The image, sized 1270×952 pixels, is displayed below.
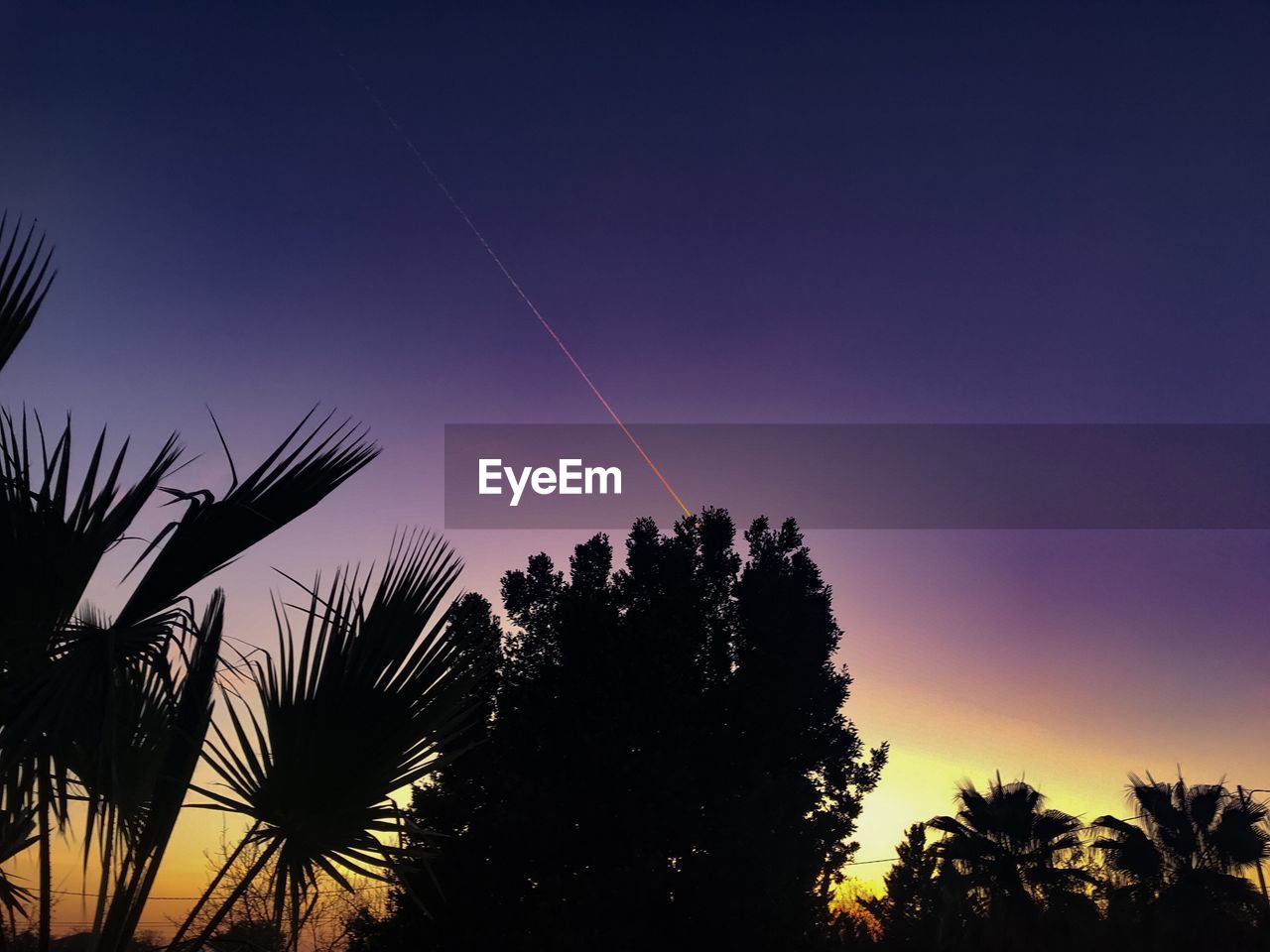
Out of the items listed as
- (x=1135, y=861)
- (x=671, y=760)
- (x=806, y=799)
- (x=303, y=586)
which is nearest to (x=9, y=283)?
(x=303, y=586)

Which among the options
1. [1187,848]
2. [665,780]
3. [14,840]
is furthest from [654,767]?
[1187,848]

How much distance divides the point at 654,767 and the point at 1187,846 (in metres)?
20.3

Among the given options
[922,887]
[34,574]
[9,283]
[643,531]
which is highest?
[643,531]

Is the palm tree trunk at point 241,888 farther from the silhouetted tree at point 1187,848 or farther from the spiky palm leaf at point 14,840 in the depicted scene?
the silhouetted tree at point 1187,848

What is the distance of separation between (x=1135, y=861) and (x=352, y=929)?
2244 centimetres

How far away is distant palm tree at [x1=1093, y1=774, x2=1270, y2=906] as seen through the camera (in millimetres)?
27812

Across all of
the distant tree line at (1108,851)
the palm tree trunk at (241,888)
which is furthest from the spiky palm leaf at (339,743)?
the distant tree line at (1108,851)

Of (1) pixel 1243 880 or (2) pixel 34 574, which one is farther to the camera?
(1) pixel 1243 880

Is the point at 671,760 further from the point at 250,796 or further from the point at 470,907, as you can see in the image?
the point at 250,796

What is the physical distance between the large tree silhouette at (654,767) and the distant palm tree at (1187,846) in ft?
41.6

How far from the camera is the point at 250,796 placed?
14.9 feet

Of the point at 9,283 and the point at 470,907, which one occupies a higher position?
the point at 9,283

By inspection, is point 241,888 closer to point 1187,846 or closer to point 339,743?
point 339,743

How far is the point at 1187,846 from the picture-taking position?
98.6 feet
